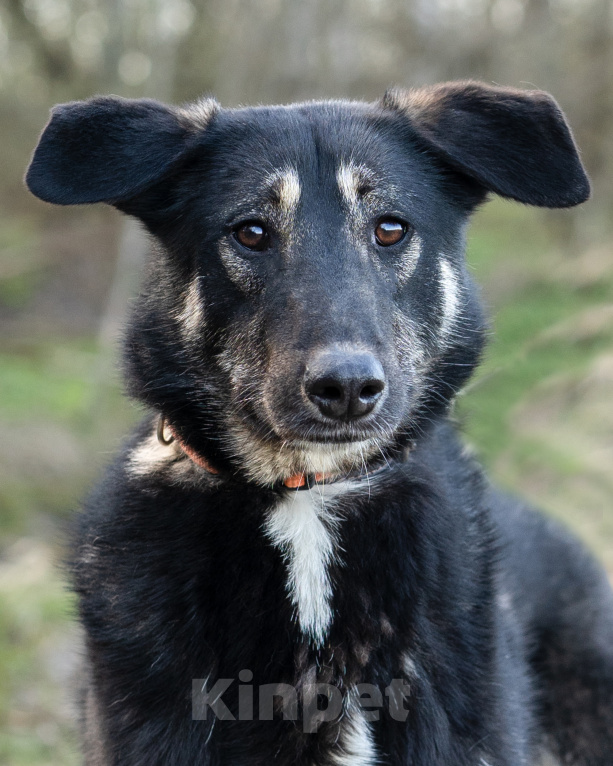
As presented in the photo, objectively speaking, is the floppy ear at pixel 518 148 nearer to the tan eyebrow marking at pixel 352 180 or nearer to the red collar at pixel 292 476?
the tan eyebrow marking at pixel 352 180

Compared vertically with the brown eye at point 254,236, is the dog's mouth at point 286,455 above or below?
below

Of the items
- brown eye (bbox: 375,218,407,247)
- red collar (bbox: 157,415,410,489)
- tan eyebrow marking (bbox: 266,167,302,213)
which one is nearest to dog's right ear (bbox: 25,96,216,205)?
tan eyebrow marking (bbox: 266,167,302,213)

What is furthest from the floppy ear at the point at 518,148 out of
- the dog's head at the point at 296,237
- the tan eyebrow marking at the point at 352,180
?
the tan eyebrow marking at the point at 352,180

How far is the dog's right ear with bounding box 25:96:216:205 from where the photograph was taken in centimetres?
260

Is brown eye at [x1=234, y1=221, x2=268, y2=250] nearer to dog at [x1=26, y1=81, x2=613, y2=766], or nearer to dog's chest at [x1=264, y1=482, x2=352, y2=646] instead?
dog at [x1=26, y1=81, x2=613, y2=766]

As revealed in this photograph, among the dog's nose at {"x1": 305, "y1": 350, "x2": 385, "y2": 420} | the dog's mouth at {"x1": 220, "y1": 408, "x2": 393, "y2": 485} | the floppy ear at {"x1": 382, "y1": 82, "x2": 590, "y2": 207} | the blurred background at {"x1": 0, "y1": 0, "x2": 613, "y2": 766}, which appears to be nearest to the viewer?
the dog's nose at {"x1": 305, "y1": 350, "x2": 385, "y2": 420}

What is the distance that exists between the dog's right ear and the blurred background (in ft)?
2.13

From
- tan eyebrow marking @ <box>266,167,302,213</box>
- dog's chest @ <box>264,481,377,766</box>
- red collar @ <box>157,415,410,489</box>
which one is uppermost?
tan eyebrow marking @ <box>266,167,302,213</box>

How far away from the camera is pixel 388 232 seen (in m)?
2.75

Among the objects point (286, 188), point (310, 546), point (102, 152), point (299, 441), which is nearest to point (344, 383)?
point (299, 441)

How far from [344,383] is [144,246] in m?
8.32

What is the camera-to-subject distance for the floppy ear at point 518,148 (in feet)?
9.16

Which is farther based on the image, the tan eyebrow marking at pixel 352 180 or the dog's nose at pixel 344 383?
the tan eyebrow marking at pixel 352 180

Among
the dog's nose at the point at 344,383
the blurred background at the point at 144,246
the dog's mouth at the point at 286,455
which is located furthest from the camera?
the blurred background at the point at 144,246
